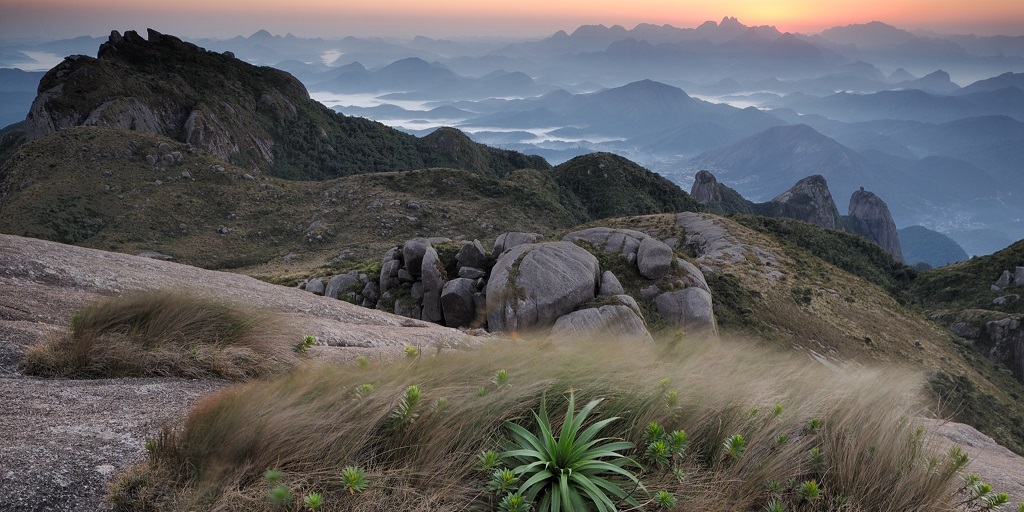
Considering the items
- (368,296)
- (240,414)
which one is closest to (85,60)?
(368,296)

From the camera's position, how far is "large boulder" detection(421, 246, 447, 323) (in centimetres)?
1848

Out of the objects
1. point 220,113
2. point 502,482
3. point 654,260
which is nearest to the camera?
point 502,482

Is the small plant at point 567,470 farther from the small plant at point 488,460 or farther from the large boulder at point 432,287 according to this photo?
the large boulder at point 432,287

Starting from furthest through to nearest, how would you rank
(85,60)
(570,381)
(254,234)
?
(85,60) < (254,234) < (570,381)

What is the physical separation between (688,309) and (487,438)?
17.0m

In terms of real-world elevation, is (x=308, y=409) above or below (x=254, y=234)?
above

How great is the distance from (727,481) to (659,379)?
3.81 ft

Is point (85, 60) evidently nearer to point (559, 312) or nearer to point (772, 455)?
point (559, 312)

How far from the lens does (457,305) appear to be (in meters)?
18.0

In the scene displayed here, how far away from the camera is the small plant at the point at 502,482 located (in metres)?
2.92

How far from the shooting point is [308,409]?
344cm

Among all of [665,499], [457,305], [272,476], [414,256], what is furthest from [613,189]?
[272,476]

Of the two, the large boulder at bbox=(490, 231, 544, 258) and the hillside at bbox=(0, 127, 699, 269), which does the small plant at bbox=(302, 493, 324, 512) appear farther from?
the hillside at bbox=(0, 127, 699, 269)

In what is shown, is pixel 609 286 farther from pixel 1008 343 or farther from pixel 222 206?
pixel 222 206
